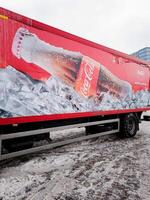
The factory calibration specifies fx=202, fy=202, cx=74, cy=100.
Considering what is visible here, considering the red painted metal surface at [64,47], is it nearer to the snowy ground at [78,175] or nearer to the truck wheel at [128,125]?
the truck wheel at [128,125]

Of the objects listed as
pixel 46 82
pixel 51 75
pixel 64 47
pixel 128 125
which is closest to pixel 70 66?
pixel 64 47

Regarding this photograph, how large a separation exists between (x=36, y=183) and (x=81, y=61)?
322 centimetres

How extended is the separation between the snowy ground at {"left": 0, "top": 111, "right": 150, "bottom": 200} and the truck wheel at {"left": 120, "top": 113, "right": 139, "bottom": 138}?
1.84 meters

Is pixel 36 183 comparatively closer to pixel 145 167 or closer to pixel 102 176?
pixel 102 176

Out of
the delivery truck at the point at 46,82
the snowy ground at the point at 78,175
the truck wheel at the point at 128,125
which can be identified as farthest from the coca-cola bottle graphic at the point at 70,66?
the snowy ground at the point at 78,175

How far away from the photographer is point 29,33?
4199 mm

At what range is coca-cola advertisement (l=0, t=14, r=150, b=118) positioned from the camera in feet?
12.8

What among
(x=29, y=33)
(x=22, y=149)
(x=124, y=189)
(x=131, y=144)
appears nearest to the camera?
(x=124, y=189)

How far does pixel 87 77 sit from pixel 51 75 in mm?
1351

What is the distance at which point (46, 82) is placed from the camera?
4.54m

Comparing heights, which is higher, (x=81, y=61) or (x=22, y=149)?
(x=81, y=61)

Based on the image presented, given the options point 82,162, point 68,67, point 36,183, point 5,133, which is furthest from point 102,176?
point 68,67

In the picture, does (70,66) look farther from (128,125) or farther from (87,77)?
(128,125)

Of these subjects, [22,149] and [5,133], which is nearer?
[5,133]
